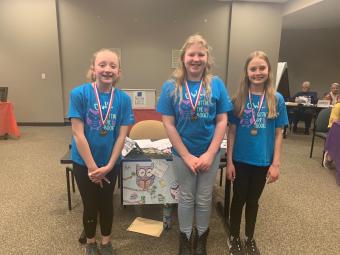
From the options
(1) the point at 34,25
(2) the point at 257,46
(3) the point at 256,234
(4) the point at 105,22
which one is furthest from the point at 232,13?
(3) the point at 256,234

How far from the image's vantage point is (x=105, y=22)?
6250 mm

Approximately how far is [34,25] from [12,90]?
1.47m

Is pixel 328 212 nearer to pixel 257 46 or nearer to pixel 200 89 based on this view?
pixel 200 89

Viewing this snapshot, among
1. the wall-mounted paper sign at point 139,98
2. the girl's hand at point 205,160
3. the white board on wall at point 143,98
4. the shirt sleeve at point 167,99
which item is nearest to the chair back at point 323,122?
the white board on wall at point 143,98

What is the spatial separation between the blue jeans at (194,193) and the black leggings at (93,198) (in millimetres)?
412

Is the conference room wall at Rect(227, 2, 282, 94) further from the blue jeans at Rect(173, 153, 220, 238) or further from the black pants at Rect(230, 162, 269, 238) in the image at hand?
the blue jeans at Rect(173, 153, 220, 238)

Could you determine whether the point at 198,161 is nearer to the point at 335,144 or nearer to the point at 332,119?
the point at 335,144

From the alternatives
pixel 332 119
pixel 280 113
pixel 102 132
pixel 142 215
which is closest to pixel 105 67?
pixel 102 132

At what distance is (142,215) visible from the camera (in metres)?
2.43

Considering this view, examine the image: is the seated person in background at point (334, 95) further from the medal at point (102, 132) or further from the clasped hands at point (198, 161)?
the medal at point (102, 132)

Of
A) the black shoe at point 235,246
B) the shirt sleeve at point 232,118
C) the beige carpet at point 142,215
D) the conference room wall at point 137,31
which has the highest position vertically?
the conference room wall at point 137,31

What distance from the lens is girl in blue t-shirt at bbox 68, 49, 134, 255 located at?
5.19 ft

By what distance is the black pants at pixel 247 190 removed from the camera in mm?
1789

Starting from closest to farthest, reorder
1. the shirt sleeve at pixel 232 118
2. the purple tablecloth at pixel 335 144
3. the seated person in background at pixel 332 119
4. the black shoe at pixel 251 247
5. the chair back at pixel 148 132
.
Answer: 1. the shirt sleeve at pixel 232 118
2. the black shoe at pixel 251 247
3. the chair back at pixel 148 132
4. the purple tablecloth at pixel 335 144
5. the seated person in background at pixel 332 119
